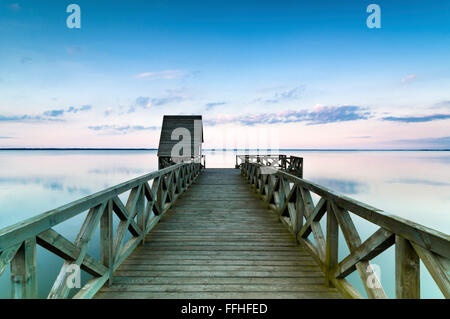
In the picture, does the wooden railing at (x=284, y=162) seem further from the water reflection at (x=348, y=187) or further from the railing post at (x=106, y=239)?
the railing post at (x=106, y=239)

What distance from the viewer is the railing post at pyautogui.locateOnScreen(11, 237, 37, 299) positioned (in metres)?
1.18

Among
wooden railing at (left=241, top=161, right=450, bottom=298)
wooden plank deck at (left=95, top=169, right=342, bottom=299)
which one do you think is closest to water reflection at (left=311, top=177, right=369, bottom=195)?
wooden plank deck at (left=95, top=169, right=342, bottom=299)

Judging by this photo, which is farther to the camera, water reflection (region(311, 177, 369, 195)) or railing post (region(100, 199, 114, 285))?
water reflection (region(311, 177, 369, 195))

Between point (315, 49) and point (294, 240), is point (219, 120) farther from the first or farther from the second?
point (294, 240)

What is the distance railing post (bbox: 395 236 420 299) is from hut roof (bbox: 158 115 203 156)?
13575 millimetres

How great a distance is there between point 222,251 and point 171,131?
13.9 m

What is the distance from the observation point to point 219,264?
260 centimetres

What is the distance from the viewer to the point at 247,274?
237 cm

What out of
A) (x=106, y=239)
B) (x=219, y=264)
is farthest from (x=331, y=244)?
(x=106, y=239)

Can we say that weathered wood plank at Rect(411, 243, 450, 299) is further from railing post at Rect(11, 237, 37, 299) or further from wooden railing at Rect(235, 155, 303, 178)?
wooden railing at Rect(235, 155, 303, 178)

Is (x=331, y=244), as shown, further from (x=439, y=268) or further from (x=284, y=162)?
(x=284, y=162)

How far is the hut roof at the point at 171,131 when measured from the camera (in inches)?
578

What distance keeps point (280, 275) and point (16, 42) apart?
16999mm

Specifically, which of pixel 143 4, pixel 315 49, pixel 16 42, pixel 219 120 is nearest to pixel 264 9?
pixel 315 49
